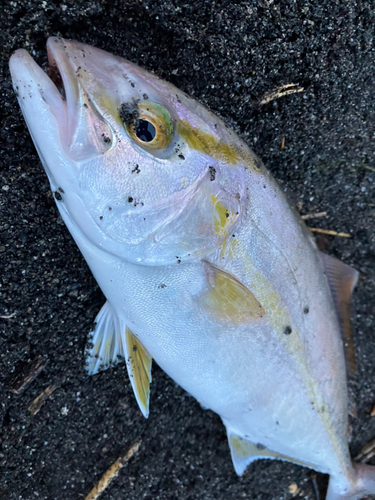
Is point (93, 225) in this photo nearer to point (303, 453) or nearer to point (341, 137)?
point (341, 137)

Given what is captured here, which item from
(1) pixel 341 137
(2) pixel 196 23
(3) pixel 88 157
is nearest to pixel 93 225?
(3) pixel 88 157

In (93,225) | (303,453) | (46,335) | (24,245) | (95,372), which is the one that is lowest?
(303,453)

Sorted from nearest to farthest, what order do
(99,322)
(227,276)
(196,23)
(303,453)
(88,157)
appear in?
(88,157) → (227,276) → (196,23) → (99,322) → (303,453)

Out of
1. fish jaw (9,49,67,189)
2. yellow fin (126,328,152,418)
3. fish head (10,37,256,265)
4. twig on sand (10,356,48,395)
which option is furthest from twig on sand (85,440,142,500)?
fish jaw (9,49,67,189)

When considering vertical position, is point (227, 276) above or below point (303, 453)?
above

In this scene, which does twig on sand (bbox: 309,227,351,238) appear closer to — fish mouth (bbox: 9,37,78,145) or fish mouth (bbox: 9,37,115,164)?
fish mouth (bbox: 9,37,115,164)

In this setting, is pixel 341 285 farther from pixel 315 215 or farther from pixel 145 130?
pixel 145 130
